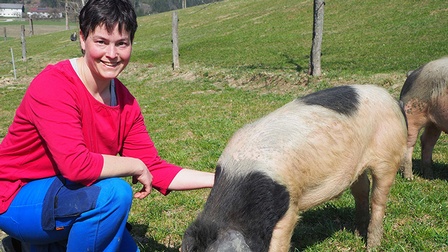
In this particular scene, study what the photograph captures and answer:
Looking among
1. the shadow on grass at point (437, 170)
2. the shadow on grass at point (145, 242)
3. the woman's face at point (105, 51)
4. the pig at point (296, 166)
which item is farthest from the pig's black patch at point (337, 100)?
the shadow on grass at point (437, 170)

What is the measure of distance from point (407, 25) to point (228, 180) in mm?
18089

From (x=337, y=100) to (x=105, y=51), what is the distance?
6.04 feet

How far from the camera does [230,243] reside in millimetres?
2529

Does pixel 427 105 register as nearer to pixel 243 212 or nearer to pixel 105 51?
pixel 243 212

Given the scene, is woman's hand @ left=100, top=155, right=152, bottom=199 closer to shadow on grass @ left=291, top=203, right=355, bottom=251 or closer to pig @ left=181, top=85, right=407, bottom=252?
pig @ left=181, top=85, right=407, bottom=252

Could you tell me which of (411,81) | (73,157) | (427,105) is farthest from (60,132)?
(411,81)

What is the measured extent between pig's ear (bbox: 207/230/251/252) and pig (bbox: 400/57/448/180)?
3.71 metres

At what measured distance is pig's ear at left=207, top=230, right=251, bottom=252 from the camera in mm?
2509

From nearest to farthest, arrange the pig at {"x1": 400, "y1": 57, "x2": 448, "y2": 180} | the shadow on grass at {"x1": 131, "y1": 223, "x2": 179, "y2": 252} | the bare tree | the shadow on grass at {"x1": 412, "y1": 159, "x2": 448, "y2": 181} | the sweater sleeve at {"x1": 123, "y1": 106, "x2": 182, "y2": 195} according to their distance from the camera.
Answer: the sweater sleeve at {"x1": 123, "y1": 106, "x2": 182, "y2": 195}, the shadow on grass at {"x1": 131, "y1": 223, "x2": 179, "y2": 252}, the pig at {"x1": 400, "y1": 57, "x2": 448, "y2": 180}, the shadow on grass at {"x1": 412, "y1": 159, "x2": 448, "y2": 181}, the bare tree

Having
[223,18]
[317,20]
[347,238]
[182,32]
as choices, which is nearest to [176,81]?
[317,20]

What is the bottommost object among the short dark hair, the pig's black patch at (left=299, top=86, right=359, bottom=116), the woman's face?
the pig's black patch at (left=299, top=86, right=359, bottom=116)

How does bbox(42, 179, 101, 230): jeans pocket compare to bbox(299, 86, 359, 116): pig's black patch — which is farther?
bbox(299, 86, 359, 116): pig's black patch

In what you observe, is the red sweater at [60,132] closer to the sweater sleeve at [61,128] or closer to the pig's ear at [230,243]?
the sweater sleeve at [61,128]

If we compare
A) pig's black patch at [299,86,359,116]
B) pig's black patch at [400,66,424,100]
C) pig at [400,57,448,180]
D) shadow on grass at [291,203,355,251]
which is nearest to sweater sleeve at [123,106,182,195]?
pig's black patch at [299,86,359,116]
